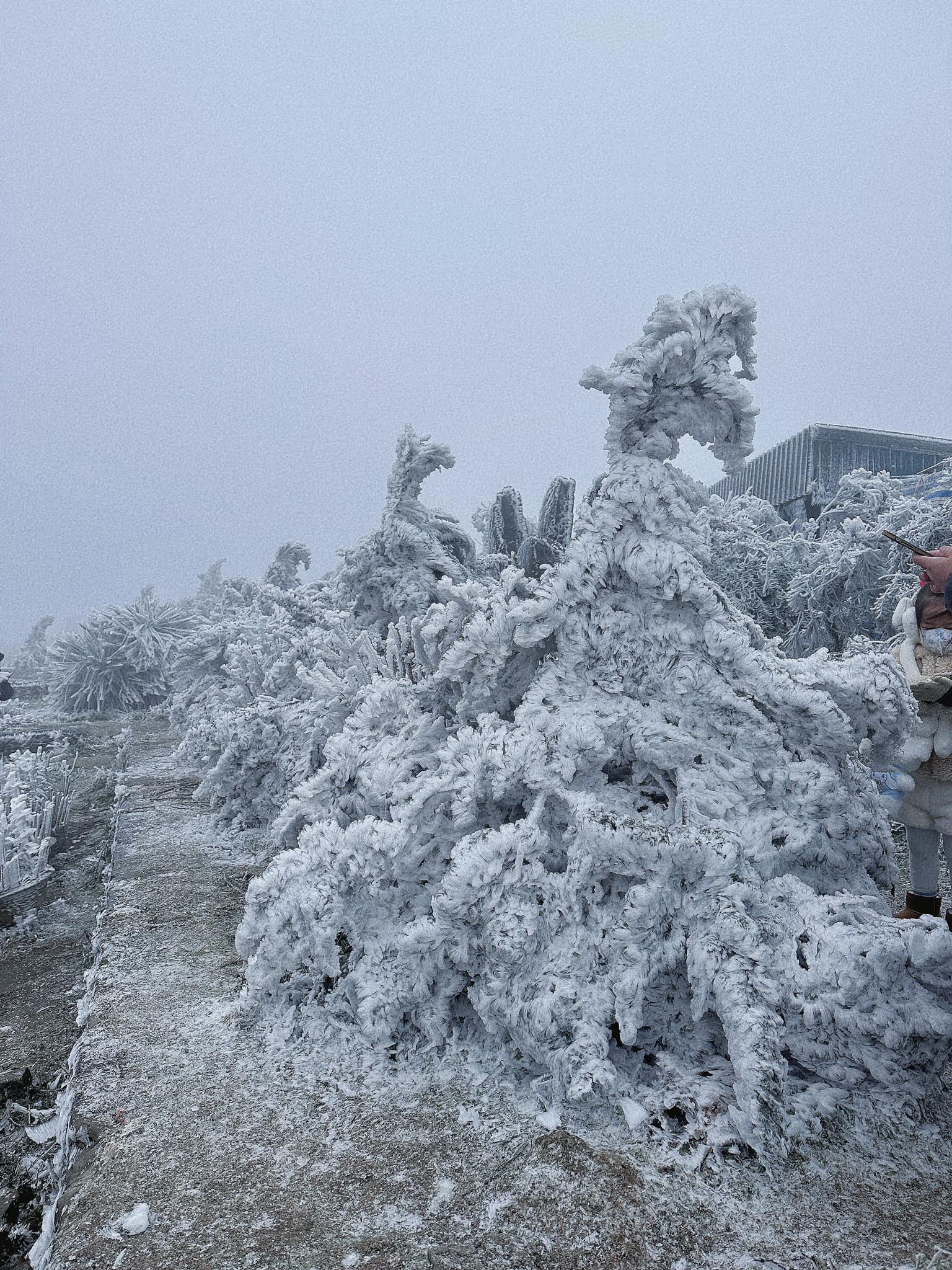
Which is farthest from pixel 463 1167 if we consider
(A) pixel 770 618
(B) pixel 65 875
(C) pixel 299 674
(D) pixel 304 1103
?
(A) pixel 770 618

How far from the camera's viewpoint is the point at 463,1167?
1585 mm

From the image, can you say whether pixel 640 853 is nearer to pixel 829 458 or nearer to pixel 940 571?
pixel 940 571

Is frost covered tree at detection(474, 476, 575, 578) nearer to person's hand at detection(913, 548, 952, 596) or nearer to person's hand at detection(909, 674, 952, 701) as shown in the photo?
person's hand at detection(913, 548, 952, 596)

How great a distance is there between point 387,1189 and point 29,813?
3697 millimetres

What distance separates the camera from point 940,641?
2707 mm

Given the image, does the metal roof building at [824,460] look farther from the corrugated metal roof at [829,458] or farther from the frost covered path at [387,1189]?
the frost covered path at [387,1189]

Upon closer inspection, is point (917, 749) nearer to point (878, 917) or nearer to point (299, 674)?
point (878, 917)

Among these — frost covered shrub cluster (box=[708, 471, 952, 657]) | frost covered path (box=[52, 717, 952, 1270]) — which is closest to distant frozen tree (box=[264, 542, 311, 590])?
frost covered shrub cluster (box=[708, 471, 952, 657])

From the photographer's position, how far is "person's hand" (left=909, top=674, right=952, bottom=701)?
2.60 meters

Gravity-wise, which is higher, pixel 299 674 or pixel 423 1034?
pixel 299 674

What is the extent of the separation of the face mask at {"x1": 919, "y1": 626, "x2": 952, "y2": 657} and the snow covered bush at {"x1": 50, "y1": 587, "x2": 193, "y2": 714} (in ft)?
37.4

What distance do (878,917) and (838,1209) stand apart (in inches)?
26.7

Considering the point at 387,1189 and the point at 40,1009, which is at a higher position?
the point at 387,1189

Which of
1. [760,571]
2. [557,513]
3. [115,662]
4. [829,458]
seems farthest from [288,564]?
[829,458]
